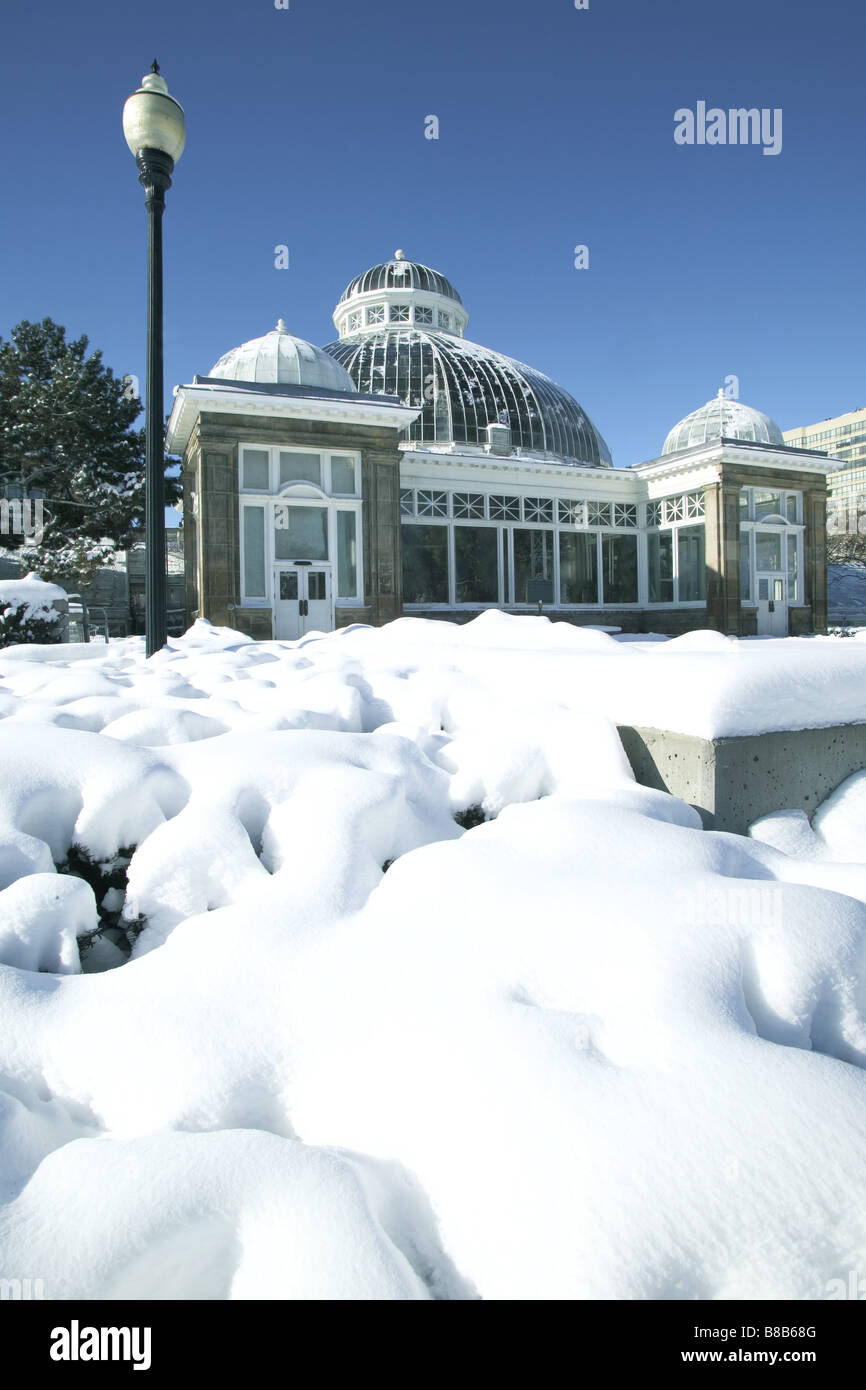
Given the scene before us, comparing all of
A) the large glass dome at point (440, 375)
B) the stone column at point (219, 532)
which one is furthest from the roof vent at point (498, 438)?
the stone column at point (219, 532)

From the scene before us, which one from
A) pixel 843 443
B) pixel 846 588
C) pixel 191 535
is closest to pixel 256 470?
pixel 191 535

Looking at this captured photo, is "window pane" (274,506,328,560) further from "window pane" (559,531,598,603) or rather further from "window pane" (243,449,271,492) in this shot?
"window pane" (559,531,598,603)

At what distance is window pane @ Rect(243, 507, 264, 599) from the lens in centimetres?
1656

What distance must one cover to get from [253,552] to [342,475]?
2.57m

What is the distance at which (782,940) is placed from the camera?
6.52ft

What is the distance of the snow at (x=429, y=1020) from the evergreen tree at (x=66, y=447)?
2511 cm

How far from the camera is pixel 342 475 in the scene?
17219 mm

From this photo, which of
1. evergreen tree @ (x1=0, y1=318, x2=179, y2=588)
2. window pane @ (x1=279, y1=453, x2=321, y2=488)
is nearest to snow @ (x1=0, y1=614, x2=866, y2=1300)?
window pane @ (x1=279, y1=453, x2=321, y2=488)

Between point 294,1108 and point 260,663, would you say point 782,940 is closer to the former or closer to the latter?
point 294,1108

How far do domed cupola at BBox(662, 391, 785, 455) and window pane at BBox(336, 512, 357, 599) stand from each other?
15.4m

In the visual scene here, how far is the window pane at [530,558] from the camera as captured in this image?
21297 millimetres

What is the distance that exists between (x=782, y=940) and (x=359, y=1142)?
1120 mm
